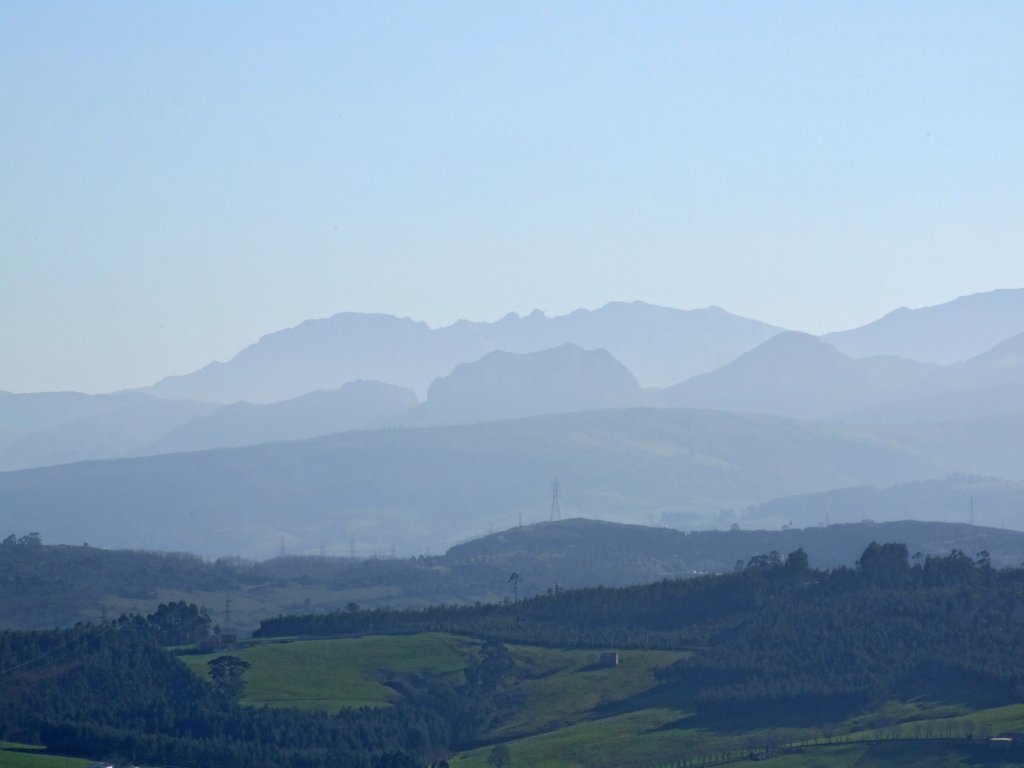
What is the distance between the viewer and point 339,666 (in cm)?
16025

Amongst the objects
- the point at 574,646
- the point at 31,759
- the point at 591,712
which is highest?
the point at 574,646

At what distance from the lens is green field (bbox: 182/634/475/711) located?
490 ft

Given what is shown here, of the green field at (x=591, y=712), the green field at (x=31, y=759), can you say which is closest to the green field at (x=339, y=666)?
the green field at (x=591, y=712)

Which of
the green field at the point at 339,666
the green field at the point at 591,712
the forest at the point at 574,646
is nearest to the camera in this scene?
the green field at the point at 591,712

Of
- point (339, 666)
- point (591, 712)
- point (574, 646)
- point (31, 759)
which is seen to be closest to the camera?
point (31, 759)

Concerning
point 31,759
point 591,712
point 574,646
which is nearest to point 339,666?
point 574,646

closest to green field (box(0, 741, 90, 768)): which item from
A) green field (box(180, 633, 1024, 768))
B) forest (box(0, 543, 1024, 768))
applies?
green field (box(180, 633, 1024, 768))

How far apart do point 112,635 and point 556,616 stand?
143ft

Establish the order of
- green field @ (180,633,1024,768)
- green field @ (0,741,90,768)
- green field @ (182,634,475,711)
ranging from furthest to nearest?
green field @ (182,634,475,711)
green field @ (0,741,90,768)
green field @ (180,633,1024,768)

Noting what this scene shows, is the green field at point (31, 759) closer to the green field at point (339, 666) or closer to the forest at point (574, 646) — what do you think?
the forest at point (574, 646)

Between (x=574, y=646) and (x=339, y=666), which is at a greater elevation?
(x=574, y=646)

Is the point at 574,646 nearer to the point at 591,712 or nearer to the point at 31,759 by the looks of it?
the point at 591,712

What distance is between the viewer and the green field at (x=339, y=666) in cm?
14925

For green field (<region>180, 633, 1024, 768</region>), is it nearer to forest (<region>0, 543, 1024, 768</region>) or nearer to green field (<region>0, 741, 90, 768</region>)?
green field (<region>0, 741, 90, 768</region>)
